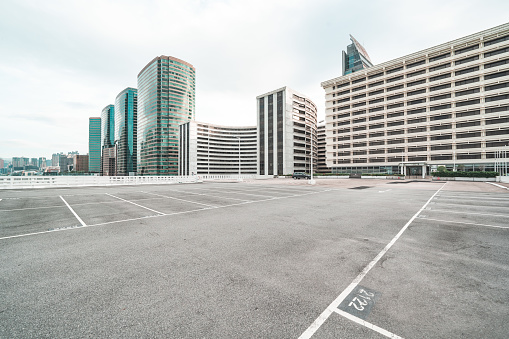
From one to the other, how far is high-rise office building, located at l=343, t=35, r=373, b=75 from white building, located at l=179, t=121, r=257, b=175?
8460 cm

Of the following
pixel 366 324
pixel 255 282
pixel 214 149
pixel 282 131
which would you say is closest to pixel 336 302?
pixel 366 324

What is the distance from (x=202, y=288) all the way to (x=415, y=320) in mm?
2735

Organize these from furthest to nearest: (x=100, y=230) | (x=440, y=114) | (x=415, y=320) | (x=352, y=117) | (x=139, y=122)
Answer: (x=139, y=122), (x=352, y=117), (x=440, y=114), (x=100, y=230), (x=415, y=320)

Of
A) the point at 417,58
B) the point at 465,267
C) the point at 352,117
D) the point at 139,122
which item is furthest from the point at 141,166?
the point at 465,267

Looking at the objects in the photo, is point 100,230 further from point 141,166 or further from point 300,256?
point 141,166

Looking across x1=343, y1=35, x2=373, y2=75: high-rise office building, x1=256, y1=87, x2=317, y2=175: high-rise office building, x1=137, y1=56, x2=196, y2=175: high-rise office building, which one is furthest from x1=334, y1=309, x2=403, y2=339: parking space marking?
x1=343, y1=35, x2=373, y2=75: high-rise office building

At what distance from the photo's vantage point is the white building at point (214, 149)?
127 meters

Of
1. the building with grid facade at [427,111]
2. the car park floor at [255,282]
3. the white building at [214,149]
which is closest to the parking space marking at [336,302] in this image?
the car park floor at [255,282]

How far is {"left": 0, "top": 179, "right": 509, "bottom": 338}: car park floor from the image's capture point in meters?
2.30

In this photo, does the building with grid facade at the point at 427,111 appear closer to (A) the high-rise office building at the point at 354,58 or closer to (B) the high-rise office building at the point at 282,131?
(B) the high-rise office building at the point at 282,131

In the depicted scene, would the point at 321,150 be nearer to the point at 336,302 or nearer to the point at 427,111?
the point at 427,111

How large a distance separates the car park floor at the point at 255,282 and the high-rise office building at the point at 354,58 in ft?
548

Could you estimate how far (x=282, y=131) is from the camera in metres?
90.2

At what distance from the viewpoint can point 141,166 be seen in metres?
155
